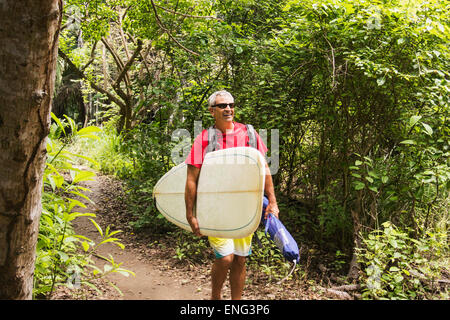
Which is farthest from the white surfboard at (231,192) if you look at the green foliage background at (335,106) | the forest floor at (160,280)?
the green foliage background at (335,106)

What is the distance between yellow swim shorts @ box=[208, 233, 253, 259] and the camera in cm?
256

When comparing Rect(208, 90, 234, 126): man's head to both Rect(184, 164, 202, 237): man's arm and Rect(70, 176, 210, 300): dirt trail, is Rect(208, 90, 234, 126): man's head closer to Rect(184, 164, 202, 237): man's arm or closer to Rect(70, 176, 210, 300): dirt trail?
Rect(184, 164, 202, 237): man's arm

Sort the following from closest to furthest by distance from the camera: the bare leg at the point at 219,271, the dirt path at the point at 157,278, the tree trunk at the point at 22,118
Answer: the tree trunk at the point at 22,118
the bare leg at the point at 219,271
the dirt path at the point at 157,278

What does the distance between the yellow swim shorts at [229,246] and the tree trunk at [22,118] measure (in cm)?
119

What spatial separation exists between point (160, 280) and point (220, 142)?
1975mm

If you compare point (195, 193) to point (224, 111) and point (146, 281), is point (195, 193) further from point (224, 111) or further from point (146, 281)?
point (146, 281)

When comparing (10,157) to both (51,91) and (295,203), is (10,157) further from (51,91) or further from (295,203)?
(295,203)

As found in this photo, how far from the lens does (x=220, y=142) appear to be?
262cm

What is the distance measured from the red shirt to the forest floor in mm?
1159

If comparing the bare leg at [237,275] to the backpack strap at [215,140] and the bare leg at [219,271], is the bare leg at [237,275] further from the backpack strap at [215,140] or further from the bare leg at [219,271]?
the backpack strap at [215,140]

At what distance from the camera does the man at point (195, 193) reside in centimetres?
257

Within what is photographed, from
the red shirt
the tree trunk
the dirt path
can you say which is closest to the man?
the red shirt
